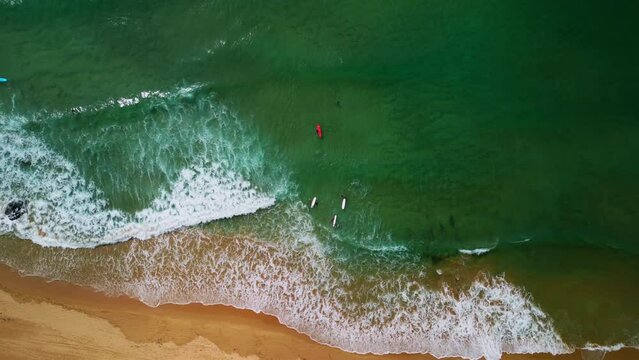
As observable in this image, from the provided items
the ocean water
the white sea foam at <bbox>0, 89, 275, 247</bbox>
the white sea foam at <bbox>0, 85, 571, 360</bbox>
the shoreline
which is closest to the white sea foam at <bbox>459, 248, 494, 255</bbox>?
the ocean water

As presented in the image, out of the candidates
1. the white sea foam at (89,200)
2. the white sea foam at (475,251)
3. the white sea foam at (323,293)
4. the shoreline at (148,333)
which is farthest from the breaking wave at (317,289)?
the white sea foam at (475,251)

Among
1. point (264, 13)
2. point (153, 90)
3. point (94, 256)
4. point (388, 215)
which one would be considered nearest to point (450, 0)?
point (264, 13)

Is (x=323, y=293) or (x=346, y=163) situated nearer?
(x=323, y=293)

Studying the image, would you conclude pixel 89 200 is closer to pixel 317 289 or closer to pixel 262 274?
pixel 262 274

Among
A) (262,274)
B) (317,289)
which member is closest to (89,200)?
(262,274)

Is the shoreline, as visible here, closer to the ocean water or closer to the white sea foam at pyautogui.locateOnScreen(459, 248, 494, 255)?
the ocean water

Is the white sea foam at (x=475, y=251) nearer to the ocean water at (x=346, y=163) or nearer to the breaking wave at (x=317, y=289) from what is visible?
the ocean water at (x=346, y=163)
